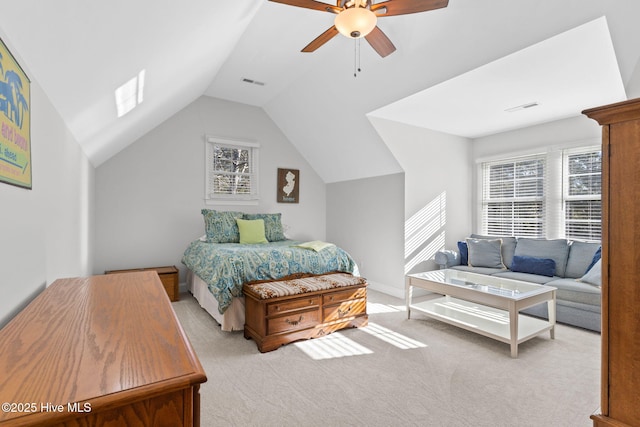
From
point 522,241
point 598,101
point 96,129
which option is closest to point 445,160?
point 522,241

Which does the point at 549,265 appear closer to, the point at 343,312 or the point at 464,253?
the point at 464,253

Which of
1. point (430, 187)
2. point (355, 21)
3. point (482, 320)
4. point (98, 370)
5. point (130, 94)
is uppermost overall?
point (355, 21)

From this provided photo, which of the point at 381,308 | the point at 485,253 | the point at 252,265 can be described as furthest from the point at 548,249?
the point at 252,265

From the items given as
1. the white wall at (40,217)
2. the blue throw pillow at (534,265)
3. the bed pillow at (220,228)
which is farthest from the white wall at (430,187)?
the white wall at (40,217)

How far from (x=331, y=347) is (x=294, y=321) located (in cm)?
40

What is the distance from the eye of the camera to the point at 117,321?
105cm

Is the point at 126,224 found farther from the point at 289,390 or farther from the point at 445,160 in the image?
the point at 445,160

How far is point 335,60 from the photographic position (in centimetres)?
365

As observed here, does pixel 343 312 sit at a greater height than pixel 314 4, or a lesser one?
lesser

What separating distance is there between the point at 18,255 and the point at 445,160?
16.4 feet

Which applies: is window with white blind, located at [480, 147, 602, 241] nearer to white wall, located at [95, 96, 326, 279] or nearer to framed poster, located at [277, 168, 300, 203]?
framed poster, located at [277, 168, 300, 203]

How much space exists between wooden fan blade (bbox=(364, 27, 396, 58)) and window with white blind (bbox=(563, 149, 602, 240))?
321 centimetres

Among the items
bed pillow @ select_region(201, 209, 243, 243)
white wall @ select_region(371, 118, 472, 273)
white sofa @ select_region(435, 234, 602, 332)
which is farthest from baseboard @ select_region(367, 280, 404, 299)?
bed pillow @ select_region(201, 209, 243, 243)

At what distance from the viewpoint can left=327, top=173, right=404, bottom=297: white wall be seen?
15.2ft
